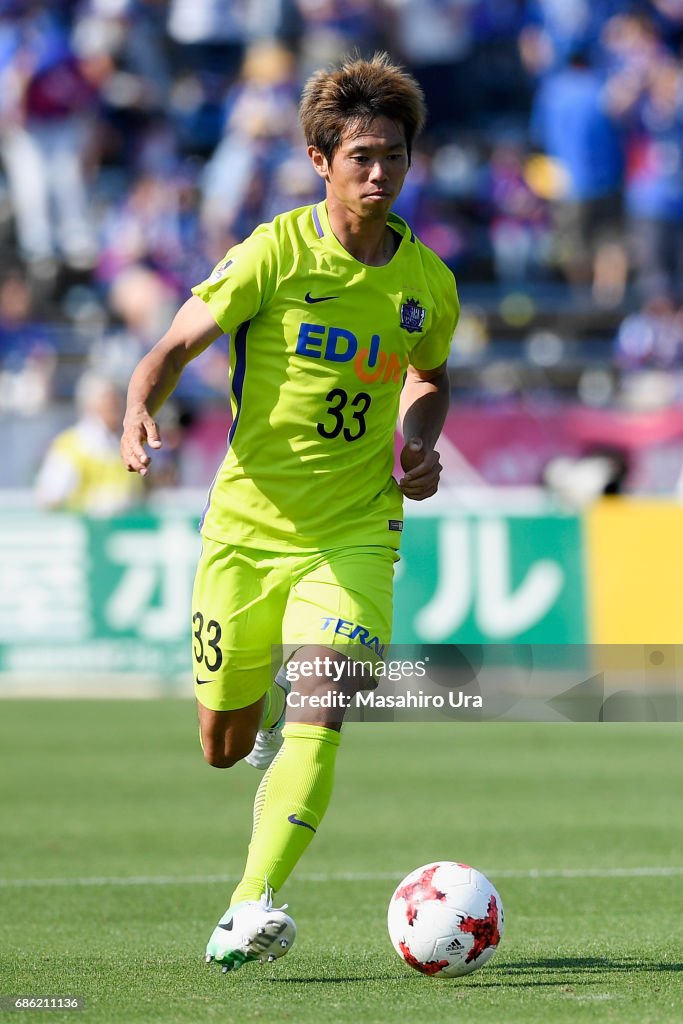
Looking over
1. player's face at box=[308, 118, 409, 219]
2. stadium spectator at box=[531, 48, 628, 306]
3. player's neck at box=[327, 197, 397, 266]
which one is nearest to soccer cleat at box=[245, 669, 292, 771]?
player's neck at box=[327, 197, 397, 266]

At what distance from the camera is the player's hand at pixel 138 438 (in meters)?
5.09

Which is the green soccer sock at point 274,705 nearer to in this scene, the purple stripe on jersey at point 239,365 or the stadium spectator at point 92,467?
the purple stripe on jersey at point 239,365

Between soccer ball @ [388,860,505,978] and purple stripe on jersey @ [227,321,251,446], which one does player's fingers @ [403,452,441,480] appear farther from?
soccer ball @ [388,860,505,978]

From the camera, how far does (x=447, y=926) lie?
17.1 ft

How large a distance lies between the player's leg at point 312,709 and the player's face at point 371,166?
110cm

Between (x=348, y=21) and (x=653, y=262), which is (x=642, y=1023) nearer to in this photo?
(x=653, y=262)

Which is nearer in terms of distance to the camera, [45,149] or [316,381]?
[316,381]

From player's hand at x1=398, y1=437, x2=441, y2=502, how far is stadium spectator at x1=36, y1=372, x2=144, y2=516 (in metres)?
8.54

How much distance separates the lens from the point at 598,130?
852 inches

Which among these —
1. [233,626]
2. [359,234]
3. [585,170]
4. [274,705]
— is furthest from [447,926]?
[585,170]

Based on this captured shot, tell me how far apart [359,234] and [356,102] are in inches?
16.2

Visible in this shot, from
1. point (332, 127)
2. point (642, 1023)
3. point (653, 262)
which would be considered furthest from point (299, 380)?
point (653, 262)

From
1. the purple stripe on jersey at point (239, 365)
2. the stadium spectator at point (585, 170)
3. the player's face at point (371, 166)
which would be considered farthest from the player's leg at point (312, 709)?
the stadium spectator at point (585, 170)

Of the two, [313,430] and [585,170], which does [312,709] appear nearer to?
[313,430]
